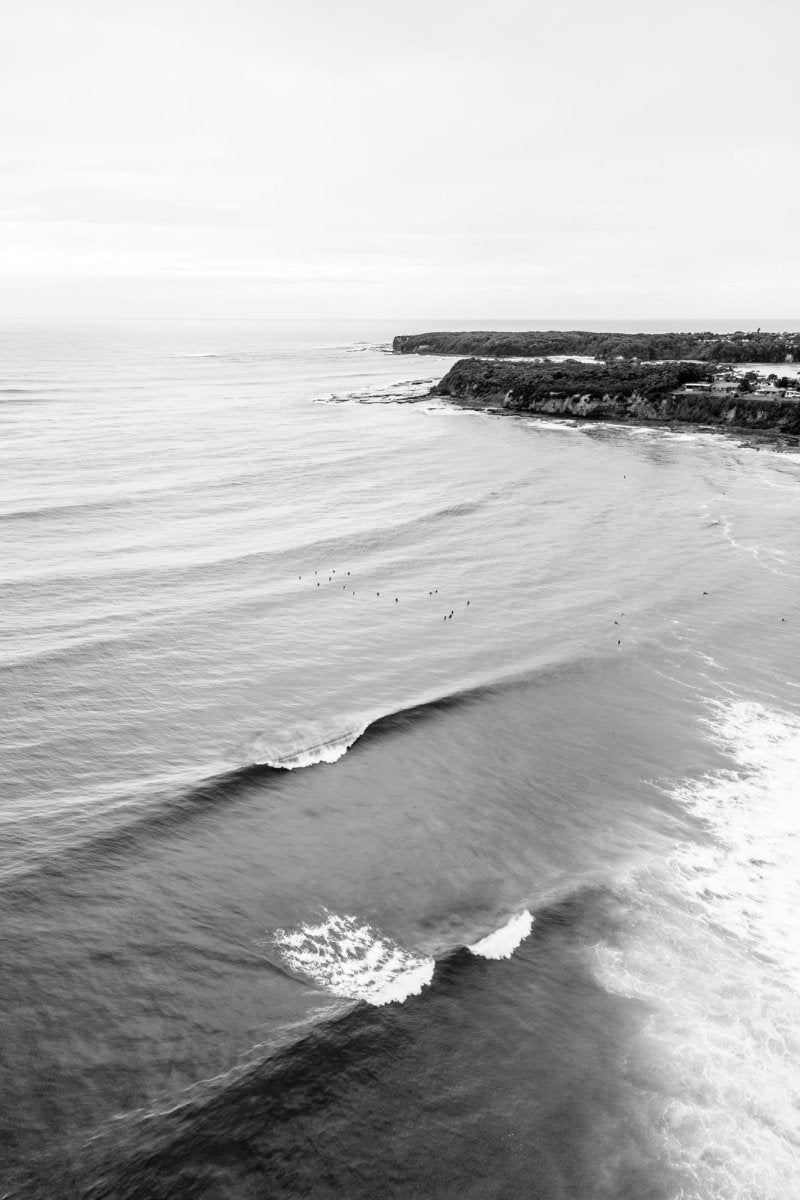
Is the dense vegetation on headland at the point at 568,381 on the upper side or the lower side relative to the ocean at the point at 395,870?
upper

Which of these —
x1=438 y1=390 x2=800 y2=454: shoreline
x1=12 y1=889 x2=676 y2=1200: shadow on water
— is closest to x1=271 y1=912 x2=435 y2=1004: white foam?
x1=12 y1=889 x2=676 y2=1200: shadow on water

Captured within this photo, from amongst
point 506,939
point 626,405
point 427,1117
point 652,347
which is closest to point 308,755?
point 506,939

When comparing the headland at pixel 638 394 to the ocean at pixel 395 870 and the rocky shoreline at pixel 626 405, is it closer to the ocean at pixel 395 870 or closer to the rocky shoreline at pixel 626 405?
the rocky shoreline at pixel 626 405

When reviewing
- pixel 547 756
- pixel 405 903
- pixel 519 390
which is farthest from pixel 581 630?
pixel 519 390

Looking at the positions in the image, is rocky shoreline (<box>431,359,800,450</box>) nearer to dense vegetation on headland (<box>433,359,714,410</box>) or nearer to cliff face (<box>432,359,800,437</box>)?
cliff face (<box>432,359,800,437</box>)

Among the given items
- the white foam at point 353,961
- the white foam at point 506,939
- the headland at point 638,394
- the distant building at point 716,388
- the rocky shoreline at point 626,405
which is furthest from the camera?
the distant building at point 716,388

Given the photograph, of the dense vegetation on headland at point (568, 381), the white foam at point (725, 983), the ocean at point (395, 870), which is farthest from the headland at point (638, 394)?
the white foam at point (725, 983)

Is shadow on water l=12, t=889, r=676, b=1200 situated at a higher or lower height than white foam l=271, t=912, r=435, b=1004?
lower

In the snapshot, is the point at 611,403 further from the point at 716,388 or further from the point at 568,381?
the point at 716,388
